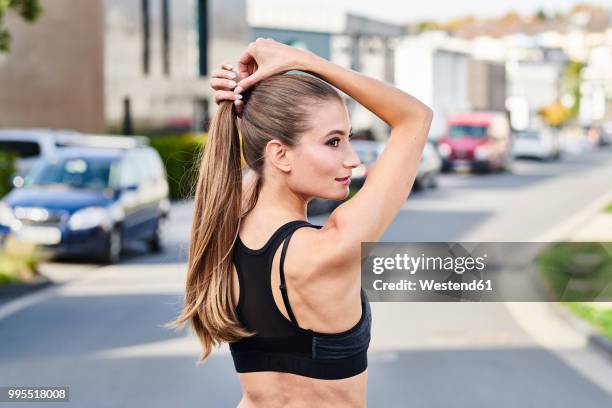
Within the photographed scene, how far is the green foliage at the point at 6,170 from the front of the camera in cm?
2047

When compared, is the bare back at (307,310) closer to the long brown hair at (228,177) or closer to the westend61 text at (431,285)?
the long brown hair at (228,177)

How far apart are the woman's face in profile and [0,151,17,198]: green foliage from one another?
1855 cm

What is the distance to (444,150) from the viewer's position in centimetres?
4747

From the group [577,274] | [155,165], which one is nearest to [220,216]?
[577,274]

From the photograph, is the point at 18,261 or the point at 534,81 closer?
the point at 18,261

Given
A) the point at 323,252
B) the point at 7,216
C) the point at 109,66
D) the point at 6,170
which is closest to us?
the point at 323,252

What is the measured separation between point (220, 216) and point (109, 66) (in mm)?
35428

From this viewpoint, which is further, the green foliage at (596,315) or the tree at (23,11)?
the tree at (23,11)

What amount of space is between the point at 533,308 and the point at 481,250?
670 centimetres

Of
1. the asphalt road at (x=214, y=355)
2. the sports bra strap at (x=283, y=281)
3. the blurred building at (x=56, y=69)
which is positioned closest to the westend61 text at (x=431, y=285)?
the asphalt road at (x=214, y=355)

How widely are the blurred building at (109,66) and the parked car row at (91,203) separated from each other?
15.5m

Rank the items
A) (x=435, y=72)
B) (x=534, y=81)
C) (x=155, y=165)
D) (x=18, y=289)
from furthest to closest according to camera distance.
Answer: (x=534, y=81) → (x=435, y=72) → (x=155, y=165) → (x=18, y=289)

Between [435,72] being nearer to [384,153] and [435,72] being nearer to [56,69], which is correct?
[56,69]

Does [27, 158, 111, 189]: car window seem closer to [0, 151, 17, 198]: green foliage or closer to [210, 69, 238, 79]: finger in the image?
[0, 151, 17, 198]: green foliage
